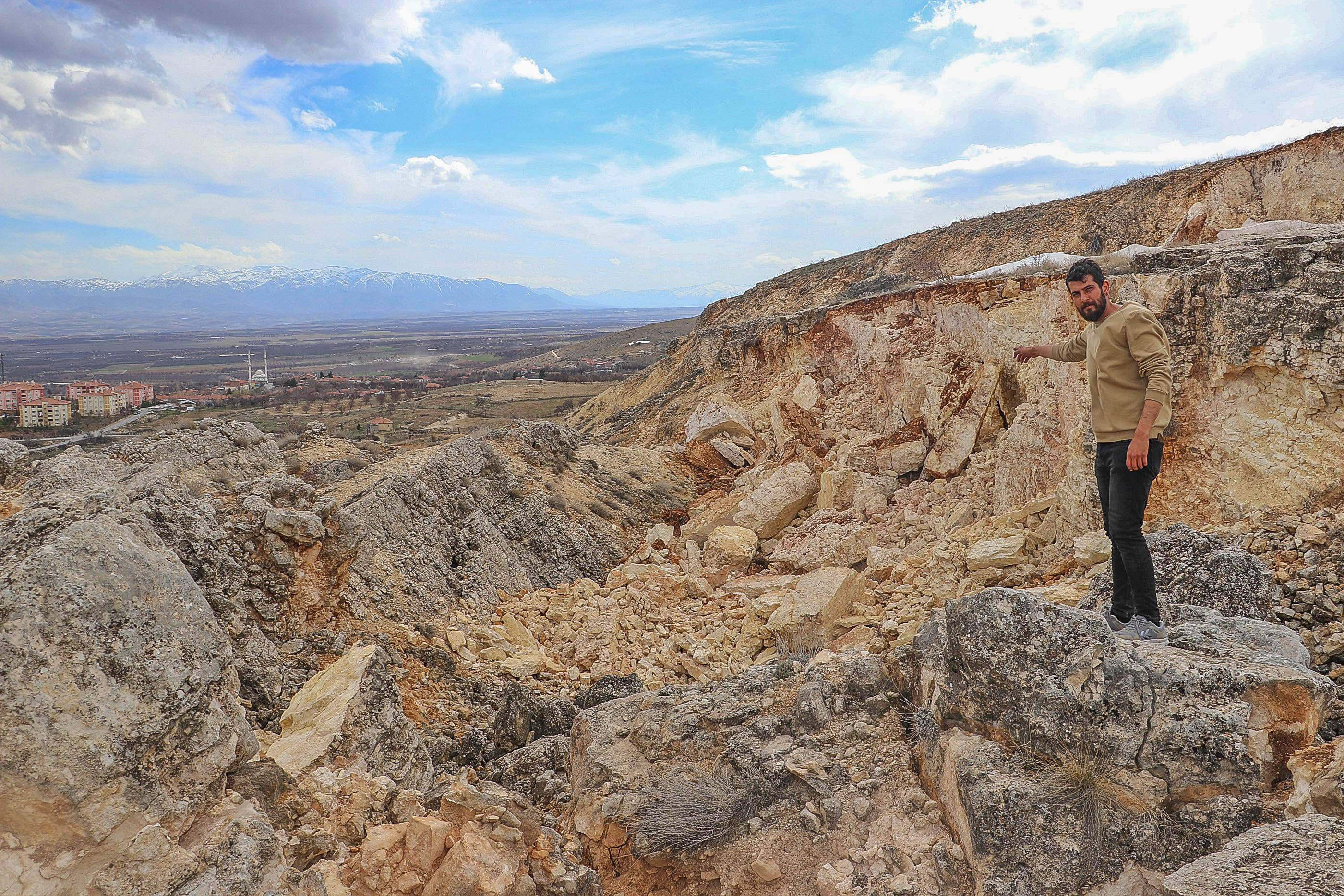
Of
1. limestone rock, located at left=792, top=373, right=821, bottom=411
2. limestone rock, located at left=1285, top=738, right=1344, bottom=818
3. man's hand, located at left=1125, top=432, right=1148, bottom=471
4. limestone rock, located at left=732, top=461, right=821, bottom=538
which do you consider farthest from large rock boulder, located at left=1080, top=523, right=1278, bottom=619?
limestone rock, located at left=792, top=373, right=821, bottom=411

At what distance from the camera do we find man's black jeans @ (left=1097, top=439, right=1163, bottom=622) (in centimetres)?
367

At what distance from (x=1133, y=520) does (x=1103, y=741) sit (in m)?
1.20

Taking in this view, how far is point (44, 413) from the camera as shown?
4188 cm

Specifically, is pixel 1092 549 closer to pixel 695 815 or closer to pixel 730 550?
pixel 695 815

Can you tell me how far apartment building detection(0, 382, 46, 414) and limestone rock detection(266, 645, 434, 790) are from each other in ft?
168

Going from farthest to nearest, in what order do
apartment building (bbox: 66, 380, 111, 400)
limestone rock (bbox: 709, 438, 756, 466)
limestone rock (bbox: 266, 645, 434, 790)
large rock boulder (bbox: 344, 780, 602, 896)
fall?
apartment building (bbox: 66, 380, 111, 400), limestone rock (bbox: 709, 438, 756, 466), limestone rock (bbox: 266, 645, 434, 790), large rock boulder (bbox: 344, 780, 602, 896)

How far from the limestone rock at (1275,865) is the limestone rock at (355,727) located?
3.92m

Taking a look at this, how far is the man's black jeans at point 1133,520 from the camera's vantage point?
3.67 m

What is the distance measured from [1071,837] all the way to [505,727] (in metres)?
3.94

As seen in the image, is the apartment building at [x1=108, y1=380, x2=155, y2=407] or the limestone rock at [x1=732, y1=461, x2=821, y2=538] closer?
the limestone rock at [x1=732, y1=461, x2=821, y2=538]

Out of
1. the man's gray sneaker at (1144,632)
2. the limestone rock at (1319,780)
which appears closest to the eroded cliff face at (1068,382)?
the man's gray sneaker at (1144,632)

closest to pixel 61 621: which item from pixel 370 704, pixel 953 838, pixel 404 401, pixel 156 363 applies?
pixel 370 704

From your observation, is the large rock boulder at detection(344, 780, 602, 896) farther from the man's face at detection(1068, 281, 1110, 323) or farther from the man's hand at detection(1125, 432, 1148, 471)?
the man's face at detection(1068, 281, 1110, 323)

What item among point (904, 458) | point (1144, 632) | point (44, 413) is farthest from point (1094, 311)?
point (44, 413)
